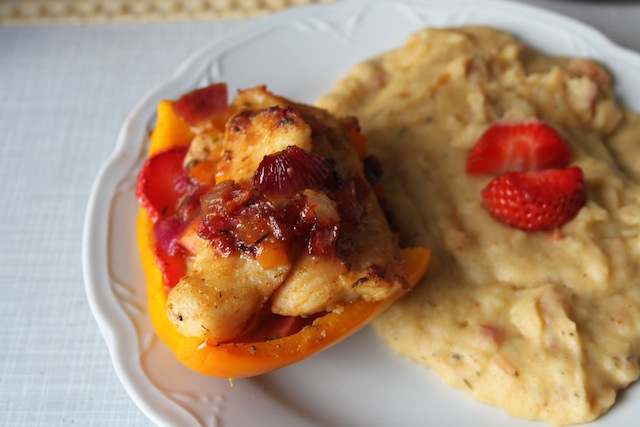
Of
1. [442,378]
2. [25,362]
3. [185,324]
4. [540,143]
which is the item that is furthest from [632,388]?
[25,362]

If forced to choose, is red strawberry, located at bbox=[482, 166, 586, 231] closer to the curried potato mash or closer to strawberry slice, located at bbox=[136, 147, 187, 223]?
the curried potato mash

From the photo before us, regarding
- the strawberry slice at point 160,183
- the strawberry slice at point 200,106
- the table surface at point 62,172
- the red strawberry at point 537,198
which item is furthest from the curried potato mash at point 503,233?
the table surface at point 62,172

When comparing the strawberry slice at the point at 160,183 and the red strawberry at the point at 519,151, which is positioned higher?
the red strawberry at the point at 519,151

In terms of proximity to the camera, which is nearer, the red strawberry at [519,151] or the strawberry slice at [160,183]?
the strawberry slice at [160,183]

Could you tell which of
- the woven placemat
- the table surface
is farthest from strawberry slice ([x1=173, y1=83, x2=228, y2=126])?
the woven placemat

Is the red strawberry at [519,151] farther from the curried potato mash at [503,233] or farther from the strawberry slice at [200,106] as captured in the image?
the strawberry slice at [200,106]

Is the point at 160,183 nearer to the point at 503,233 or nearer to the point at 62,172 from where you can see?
the point at 62,172
